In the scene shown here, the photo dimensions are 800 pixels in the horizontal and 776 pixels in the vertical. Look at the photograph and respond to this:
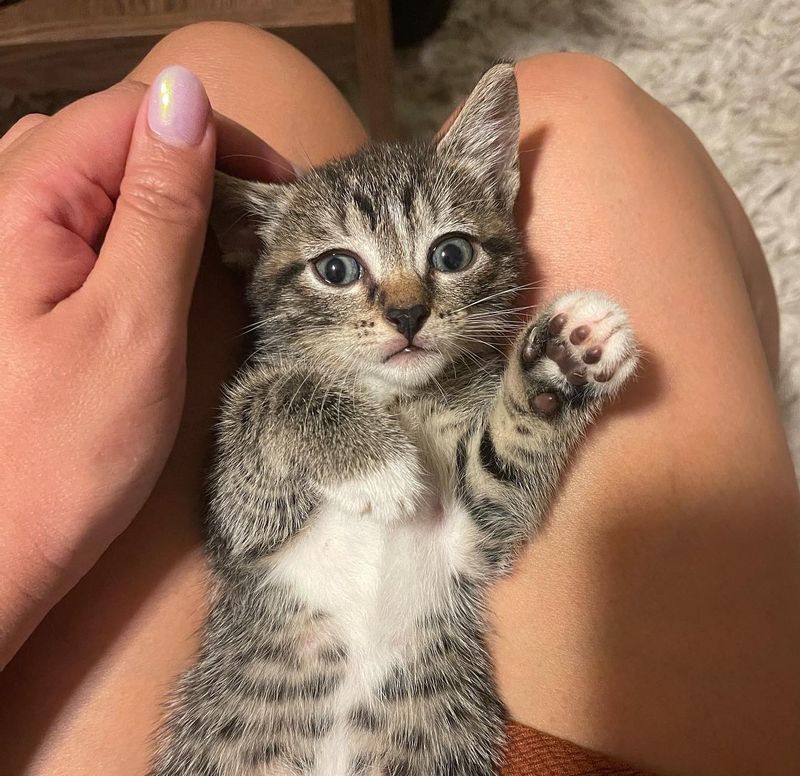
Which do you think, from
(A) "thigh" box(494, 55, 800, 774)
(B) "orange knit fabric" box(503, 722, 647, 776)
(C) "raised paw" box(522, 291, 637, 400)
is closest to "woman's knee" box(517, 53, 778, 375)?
(A) "thigh" box(494, 55, 800, 774)

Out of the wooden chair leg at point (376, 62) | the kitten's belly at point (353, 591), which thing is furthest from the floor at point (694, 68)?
the kitten's belly at point (353, 591)

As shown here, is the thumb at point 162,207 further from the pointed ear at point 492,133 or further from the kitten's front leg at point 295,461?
the pointed ear at point 492,133

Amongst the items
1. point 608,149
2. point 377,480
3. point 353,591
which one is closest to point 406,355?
point 377,480

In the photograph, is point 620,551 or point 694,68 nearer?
point 620,551

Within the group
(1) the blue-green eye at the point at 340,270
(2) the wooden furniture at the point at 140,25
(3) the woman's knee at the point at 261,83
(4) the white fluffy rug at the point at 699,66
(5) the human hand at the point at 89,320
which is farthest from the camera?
(4) the white fluffy rug at the point at 699,66

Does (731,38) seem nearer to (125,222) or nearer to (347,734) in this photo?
(125,222)

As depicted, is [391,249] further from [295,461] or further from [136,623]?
[136,623]

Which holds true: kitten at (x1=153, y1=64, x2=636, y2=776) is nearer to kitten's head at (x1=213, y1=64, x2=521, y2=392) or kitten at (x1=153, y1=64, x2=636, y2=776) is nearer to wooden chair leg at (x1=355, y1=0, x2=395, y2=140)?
kitten's head at (x1=213, y1=64, x2=521, y2=392)
